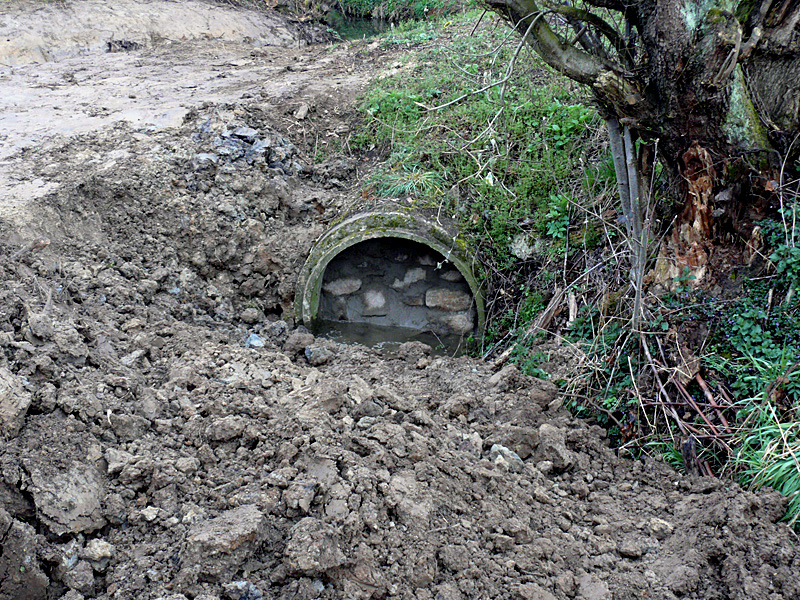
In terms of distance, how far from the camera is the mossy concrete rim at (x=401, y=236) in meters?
5.83

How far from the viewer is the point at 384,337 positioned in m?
6.58

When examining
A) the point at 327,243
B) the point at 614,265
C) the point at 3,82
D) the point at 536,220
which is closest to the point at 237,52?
the point at 3,82

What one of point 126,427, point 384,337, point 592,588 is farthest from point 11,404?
point 384,337

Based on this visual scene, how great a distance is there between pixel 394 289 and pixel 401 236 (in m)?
1.05

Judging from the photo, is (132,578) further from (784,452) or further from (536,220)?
(536,220)

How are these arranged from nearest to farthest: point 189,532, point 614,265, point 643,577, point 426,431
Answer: point 189,532 < point 643,577 < point 426,431 < point 614,265

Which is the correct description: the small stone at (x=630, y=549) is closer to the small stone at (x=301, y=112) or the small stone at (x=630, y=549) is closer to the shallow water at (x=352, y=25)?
the small stone at (x=301, y=112)

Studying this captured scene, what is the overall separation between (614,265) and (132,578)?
3855mm

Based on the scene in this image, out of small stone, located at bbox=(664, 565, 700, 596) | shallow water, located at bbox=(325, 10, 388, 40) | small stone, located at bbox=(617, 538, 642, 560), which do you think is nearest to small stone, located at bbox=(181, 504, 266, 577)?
small stone, located at bbox=(617, 538, 642, 560)

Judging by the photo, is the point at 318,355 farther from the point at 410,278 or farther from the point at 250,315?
the point at 410,278

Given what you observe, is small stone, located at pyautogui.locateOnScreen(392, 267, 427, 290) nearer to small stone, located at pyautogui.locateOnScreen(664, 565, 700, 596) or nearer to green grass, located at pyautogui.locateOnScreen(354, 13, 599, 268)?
green grass, located at pyautogui.locateOnScreen(354, 13, 599, 268)

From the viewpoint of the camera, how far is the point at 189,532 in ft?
8.77

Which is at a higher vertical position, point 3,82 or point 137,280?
point 3,82

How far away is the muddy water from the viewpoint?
20.7 feet
